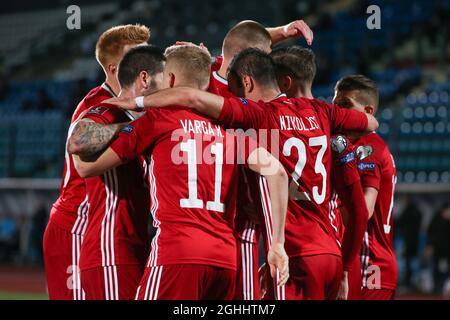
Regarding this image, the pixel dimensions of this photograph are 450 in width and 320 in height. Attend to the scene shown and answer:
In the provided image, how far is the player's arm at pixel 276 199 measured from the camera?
4.56 metres

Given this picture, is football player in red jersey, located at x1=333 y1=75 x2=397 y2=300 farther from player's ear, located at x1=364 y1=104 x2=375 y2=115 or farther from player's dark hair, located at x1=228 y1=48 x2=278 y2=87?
player's dark hair, located at x1=228 y1=48 x2=278 y2=87

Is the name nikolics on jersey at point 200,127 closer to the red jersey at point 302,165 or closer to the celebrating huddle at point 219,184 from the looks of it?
the celebrating huddle at point 219,184

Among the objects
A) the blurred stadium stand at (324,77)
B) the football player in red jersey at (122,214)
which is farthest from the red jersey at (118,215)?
the blurred stadium stand at (324,77)

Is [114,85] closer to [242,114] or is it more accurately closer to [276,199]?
[242,114]

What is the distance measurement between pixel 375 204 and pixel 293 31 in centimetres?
151

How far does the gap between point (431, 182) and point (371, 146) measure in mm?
9686

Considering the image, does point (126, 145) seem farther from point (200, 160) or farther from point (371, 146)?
point (371, 146)

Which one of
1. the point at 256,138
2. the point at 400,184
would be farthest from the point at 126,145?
the point at 400,184

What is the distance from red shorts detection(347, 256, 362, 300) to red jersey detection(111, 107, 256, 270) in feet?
3.41

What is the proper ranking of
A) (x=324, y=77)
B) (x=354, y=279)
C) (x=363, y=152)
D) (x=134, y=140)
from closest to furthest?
(x=134, y=140) < (x=354, y=279) < (x=363, y=152) < (x=324, y=77)

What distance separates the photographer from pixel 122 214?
16.4 feet

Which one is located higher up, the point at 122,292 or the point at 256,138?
the point at 256,138

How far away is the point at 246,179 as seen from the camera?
507 cm

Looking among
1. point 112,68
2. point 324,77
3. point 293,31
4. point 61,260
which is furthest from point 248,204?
point 324,77
